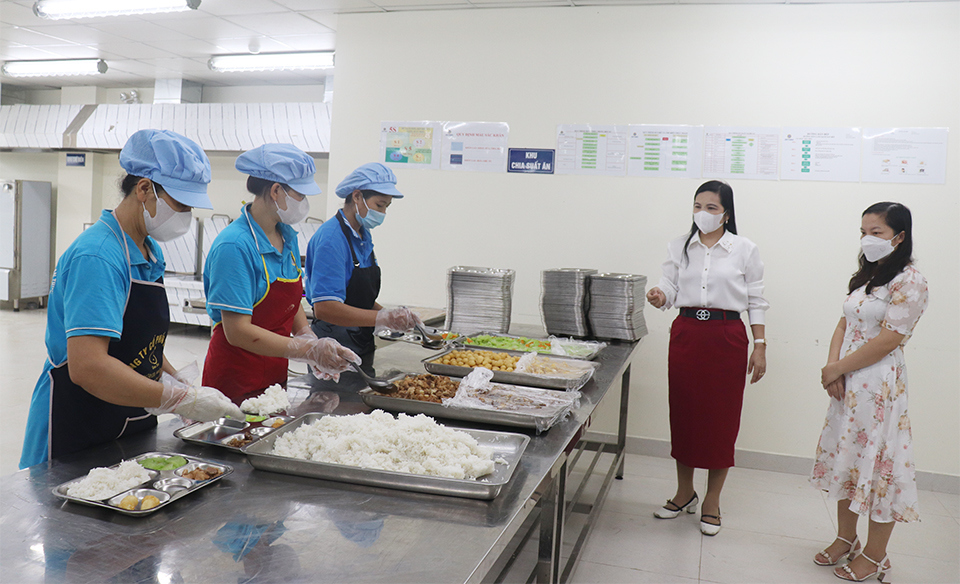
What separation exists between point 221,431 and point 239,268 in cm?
57

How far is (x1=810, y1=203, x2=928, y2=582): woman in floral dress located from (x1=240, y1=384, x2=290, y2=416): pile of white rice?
7.70 ft

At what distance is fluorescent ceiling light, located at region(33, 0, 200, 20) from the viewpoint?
4688mm

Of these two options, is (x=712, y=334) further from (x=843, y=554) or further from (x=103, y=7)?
(x=103, y=7)

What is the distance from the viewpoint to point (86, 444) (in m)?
1.65

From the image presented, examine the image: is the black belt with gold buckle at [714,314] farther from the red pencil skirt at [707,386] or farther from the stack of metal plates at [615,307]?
the stack of metal plates at [615,307]

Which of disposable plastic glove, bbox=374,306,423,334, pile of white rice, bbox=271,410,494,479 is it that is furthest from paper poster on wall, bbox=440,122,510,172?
pile of white rice, bbox=271,410,494,479

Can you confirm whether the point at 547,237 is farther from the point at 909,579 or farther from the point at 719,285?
the point at 909,579

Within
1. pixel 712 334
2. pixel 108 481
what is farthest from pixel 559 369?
pixel 108 481

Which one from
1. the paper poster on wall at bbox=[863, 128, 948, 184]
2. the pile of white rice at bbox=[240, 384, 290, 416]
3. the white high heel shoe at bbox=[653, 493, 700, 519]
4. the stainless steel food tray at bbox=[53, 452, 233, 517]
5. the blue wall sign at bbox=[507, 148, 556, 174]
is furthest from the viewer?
the blue wall sign at bbox=[507, 148, 556, 174]

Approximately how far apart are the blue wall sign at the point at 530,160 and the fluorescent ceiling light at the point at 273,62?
8.06 feet

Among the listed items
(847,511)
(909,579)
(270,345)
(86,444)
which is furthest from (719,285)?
(86,444)

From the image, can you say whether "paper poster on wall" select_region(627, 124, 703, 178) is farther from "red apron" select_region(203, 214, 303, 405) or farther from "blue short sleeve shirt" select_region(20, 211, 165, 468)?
"blue short sleeve shirt" select_region(20, 211, 165, 468)

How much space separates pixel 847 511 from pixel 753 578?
1.78ft

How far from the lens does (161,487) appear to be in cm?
133
